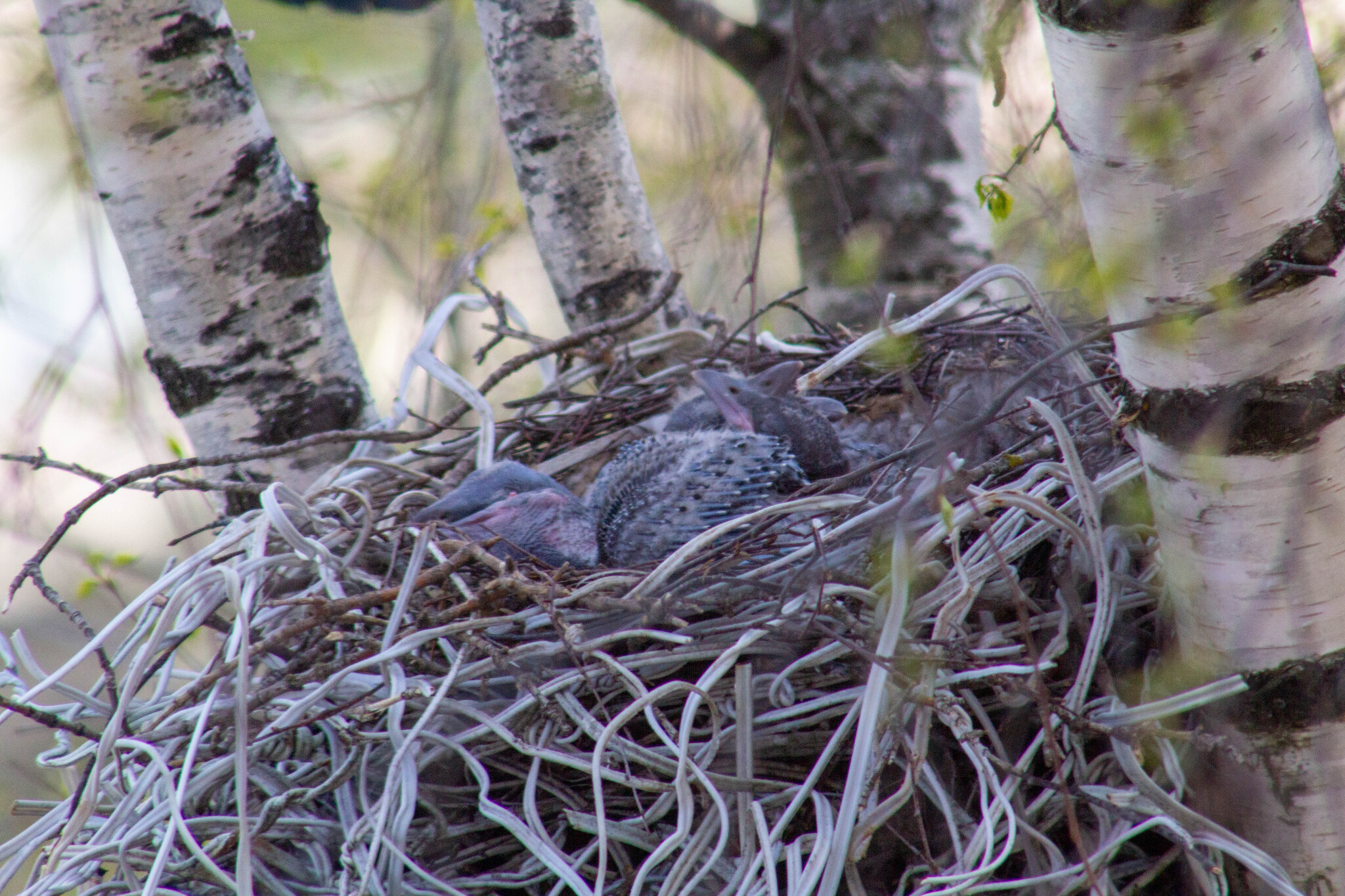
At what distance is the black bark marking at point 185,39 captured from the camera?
1.39m

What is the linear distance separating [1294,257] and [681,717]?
0.72 metres

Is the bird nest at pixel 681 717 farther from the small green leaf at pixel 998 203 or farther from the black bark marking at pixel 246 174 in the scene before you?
the black bark marking at pixel 246 174

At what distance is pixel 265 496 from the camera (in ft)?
3.49

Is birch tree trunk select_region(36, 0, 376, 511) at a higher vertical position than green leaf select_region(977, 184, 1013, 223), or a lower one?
higher

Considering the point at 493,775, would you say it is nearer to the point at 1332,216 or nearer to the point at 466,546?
the point at 466,546

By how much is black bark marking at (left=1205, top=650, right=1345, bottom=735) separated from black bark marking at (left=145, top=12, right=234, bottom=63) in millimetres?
1590

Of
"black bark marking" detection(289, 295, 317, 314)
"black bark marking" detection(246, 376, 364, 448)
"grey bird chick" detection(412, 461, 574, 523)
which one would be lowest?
"grey bird chick" detection(412, 461, 574, 523)

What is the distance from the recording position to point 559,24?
1.79 m

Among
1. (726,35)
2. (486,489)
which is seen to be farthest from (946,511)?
(726,35)

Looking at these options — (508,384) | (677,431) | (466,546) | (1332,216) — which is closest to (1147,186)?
(1332,216)

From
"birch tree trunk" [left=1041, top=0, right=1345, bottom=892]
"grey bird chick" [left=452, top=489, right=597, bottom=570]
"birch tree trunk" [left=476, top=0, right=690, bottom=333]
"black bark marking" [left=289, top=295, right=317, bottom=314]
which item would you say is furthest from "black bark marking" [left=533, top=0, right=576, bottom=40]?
"birch tree trunk" [left=1041, top=0, right=1345, bottom=892]

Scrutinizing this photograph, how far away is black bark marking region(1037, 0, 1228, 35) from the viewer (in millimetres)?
636

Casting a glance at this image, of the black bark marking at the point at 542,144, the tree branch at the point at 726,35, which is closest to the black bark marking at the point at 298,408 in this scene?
the black bark marking at the point at 542,144

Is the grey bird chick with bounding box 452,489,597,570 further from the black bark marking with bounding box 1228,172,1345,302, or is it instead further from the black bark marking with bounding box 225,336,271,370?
the black bark marking with bounding box 1228,172,1345,302
